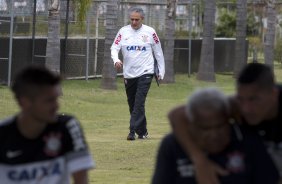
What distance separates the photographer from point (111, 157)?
13.9 metres

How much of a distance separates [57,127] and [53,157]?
0.16m

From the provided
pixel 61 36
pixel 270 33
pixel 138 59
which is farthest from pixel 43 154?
pixel 270 33

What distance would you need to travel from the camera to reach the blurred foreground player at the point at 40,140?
211 inches

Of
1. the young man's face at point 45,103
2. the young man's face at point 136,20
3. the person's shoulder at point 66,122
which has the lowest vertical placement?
the person's shoulder at point 66,122

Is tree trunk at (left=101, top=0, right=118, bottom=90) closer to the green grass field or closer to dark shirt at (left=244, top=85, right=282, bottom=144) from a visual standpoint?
the green grass field

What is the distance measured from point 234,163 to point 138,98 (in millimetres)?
10561

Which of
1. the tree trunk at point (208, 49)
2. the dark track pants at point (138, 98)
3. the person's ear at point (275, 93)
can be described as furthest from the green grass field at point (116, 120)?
the person's ear at point (275, 93)

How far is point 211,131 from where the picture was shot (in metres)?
4.98

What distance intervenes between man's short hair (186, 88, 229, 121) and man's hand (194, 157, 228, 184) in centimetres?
22

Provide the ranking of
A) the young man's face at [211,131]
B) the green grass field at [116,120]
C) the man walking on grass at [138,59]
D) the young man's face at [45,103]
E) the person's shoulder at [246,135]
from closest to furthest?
the young man's face at [211,131] → the person's shoulder at [246,135] → the young man's face at [45,103] → the green grass field at [116,120] → the man walking on grass at [138,59]

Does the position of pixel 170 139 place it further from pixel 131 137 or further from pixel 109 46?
pixel 109 46

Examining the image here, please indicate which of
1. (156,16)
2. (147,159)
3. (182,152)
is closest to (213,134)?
(182,152)

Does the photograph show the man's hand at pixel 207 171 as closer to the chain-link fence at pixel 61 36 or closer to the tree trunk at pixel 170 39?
the chain-link fence at pixel 61 36

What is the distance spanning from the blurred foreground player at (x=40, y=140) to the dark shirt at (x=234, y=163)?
53 centimetres
